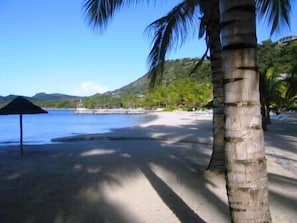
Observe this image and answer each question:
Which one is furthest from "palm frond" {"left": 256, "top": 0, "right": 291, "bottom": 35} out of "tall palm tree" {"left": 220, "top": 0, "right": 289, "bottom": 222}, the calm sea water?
the calm sea water

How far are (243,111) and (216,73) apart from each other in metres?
5.18

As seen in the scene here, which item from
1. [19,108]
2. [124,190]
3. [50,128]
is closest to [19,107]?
[19,108]

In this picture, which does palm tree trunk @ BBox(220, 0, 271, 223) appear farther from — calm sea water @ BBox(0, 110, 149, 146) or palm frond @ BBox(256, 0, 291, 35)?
calm sea water @ BBox(0, 110, 149, 146)

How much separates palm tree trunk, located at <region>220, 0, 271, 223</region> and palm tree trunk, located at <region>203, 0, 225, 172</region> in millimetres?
4891

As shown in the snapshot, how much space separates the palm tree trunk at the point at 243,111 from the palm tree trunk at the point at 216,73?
4.89 metres

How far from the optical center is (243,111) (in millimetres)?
2893

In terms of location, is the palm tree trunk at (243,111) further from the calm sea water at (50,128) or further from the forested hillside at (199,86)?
the calm sea water at (50,128)

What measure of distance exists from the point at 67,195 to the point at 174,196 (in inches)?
64.2

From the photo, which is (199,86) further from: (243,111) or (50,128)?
(243,111)

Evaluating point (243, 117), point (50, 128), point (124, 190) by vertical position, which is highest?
point (243, 117)

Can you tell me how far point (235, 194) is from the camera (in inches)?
117

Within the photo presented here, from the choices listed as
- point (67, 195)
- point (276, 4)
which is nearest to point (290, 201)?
point (67, 195)

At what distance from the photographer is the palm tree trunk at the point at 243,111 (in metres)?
2.89

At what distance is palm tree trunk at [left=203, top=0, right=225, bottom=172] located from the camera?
7859mm
